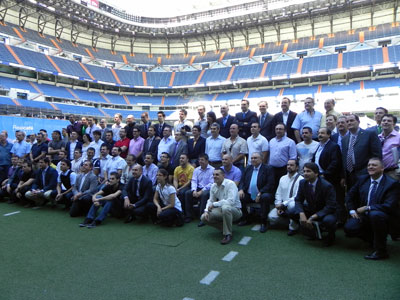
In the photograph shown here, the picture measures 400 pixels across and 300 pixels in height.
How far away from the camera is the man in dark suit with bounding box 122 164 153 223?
502 centimetres

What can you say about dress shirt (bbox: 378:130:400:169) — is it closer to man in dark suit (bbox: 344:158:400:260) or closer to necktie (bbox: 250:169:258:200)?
man in dark suit (bbox: 344:158:400:260)

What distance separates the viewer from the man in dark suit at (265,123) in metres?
5.78

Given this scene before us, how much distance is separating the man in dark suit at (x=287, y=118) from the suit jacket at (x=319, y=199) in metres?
1.92

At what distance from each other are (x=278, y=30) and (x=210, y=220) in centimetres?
3782

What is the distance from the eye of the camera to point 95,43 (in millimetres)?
39344

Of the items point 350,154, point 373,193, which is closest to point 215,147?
point 350,154

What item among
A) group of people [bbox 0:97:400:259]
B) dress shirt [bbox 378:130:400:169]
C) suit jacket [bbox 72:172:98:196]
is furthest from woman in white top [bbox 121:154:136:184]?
dress shirt [bbox 378:130:400:169]

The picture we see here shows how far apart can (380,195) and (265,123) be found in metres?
2.91

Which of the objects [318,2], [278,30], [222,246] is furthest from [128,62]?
[222,246]

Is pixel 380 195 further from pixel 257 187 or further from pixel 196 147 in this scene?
pixel 196 147

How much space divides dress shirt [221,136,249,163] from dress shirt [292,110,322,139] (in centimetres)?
115

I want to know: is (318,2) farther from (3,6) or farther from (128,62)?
(3,6)

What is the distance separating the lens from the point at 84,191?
18.7 ft

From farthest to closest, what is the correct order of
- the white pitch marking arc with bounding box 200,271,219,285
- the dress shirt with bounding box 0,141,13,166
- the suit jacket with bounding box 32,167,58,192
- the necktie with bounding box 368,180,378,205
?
the dress shirt with bounding box 0,141,13,166
the suit jacket with bounding box 32,167,58,192
the necktie with bounding box 368,180,378,205
the white pitch marking arc with bounding box 200,271,219,285
